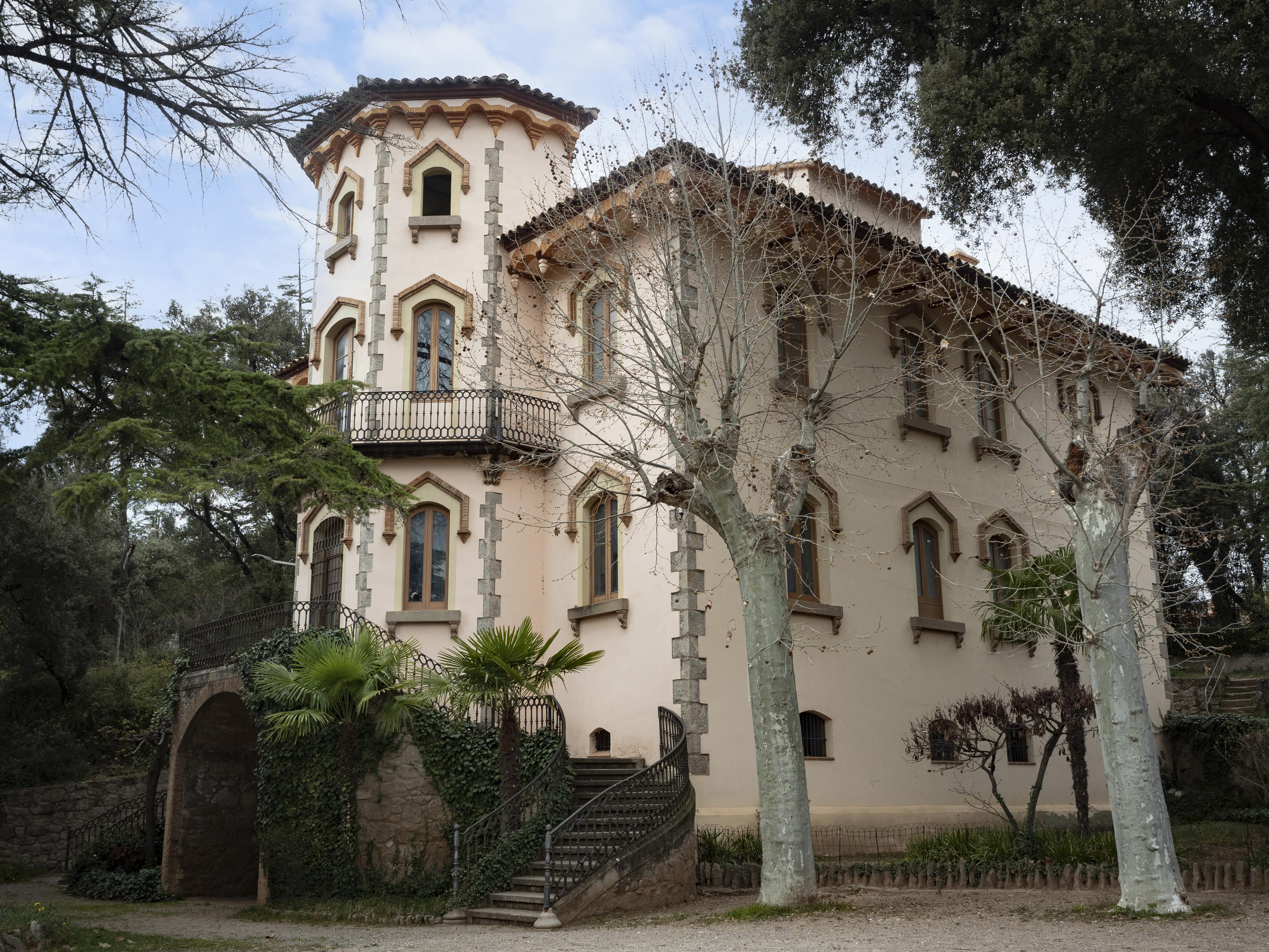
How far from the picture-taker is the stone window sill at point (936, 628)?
18828 mm

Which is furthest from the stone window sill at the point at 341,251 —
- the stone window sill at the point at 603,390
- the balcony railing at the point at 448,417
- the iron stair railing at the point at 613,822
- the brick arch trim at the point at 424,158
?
the iron stair railing at the point at 613,822

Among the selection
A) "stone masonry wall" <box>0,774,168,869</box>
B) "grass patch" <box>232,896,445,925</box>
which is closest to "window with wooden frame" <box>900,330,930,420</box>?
"grass patch" <box>232,896,445,925</box>

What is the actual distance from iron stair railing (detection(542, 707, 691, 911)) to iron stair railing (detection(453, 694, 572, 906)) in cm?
36

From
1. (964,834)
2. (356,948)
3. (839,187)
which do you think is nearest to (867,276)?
(839,187)

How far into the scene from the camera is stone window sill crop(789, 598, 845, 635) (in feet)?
55.4

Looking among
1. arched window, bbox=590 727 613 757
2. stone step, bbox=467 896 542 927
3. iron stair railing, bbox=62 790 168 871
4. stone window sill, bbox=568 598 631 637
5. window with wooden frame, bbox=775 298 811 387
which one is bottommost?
stone step, bbox=467 896 542 927

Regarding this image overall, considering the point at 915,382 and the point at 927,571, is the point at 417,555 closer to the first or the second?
the point at 927,571

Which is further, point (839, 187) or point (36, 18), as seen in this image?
point (839, 187)

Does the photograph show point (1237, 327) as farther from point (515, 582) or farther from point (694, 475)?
point (515, 582)

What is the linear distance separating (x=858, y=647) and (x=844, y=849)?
10.3ft

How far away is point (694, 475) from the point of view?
1280cm

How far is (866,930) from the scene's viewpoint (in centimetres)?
1052

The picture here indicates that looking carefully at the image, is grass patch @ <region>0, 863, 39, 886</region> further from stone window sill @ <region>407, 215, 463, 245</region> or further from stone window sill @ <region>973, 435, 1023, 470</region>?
stone window sill @ <region>973, 435, 1023, 470</region>

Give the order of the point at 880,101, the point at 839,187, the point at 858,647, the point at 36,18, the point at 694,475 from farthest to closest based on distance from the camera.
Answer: the point at 839,187, the point at 858,647, the point at 880,101, the point at 694,475, the point at 36,18
